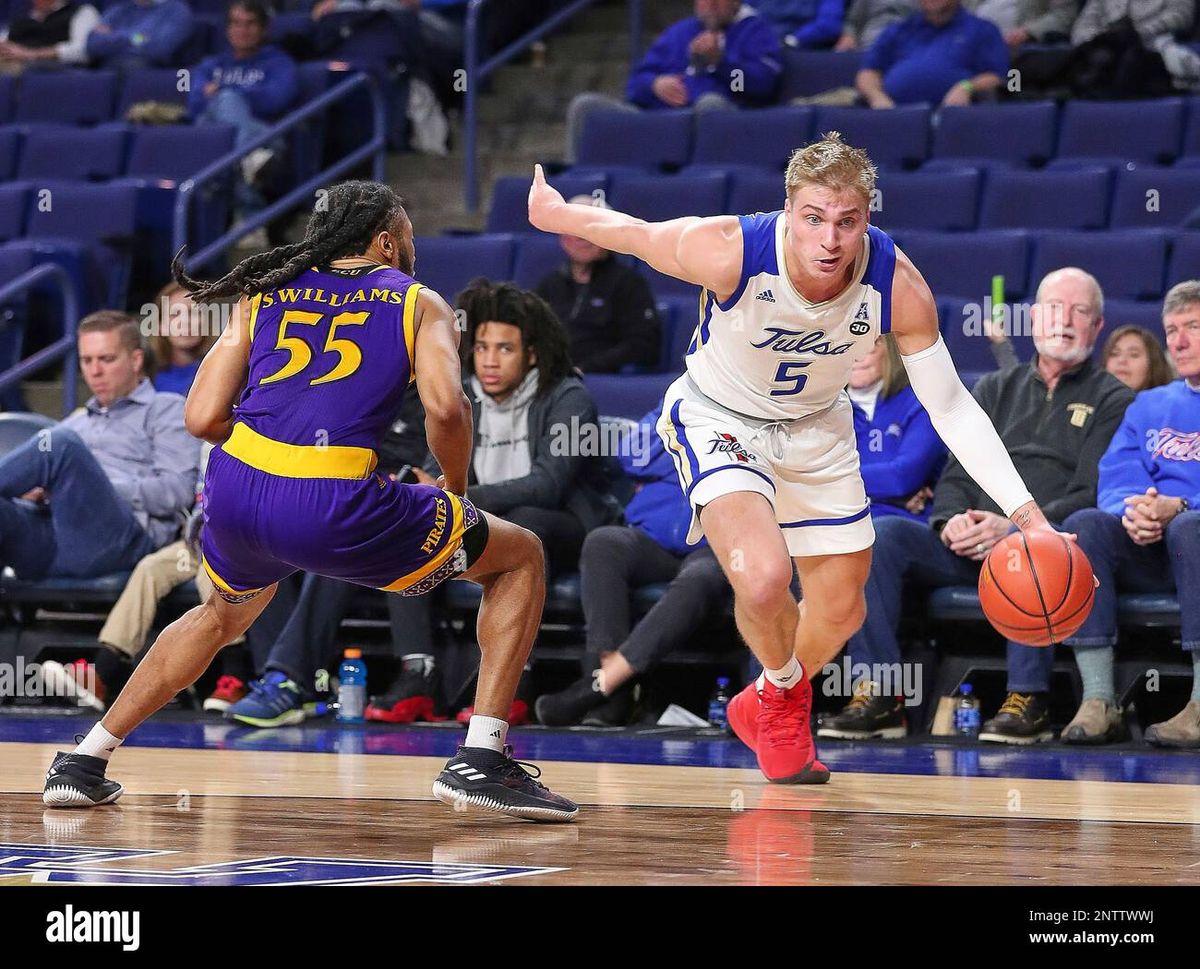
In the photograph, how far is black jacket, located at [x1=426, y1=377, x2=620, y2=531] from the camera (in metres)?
6.54

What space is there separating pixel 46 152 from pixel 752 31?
3.91 metres

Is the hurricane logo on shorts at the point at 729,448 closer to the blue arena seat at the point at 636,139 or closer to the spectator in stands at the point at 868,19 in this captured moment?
the blue arena seat at the point at 636,139

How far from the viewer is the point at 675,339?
25.1 feet

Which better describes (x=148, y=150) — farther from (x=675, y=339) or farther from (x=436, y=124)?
(x=675, y=339)

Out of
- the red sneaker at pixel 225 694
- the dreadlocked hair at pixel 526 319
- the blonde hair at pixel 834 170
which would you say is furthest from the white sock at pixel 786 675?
the red sneaker at pixel 225 694

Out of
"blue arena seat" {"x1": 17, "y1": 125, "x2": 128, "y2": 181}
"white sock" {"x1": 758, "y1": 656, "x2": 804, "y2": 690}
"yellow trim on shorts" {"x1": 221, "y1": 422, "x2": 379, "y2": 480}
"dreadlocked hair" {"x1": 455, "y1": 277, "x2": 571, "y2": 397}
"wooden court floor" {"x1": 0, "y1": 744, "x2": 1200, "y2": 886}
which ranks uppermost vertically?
"blue arena seat" {"x1": 17, "y1": 125, "x2": 128, "y2": 181}

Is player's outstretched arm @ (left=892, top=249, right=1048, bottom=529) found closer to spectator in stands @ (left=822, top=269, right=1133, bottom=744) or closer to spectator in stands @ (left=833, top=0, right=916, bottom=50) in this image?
spectator in stands @ (left=822, top=269, right=1133, bottom=744)

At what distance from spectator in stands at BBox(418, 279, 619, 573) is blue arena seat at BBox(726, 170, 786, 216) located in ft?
5.75

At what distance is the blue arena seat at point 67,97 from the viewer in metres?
10.8

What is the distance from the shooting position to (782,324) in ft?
14.9

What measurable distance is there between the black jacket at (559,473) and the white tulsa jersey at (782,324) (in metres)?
1.91

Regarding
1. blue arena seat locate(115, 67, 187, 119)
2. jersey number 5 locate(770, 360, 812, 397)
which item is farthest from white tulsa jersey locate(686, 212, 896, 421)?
blue arena seat locate(115, 67, 187, 119)

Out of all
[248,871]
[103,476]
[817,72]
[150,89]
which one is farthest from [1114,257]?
[150,89]
